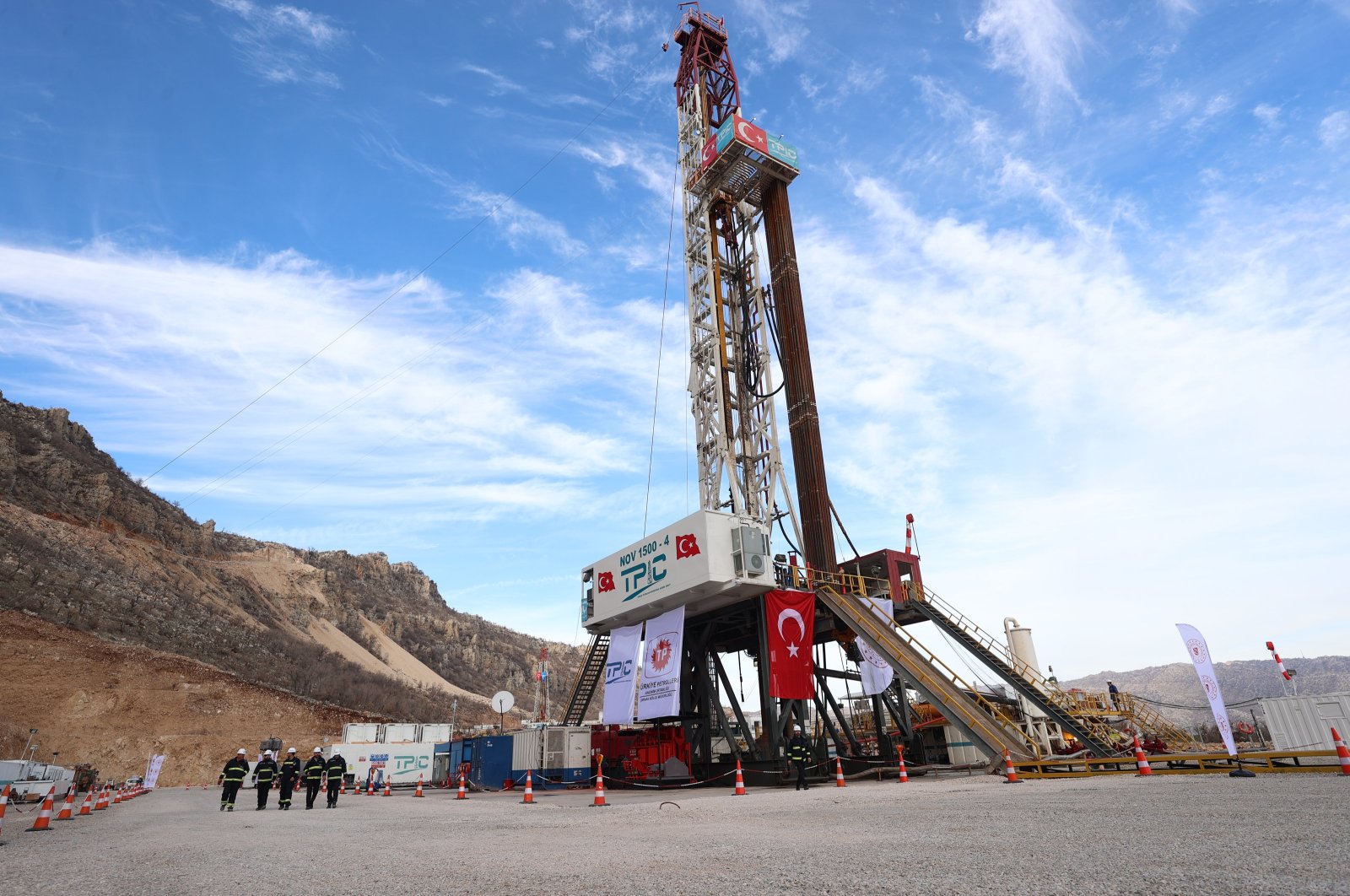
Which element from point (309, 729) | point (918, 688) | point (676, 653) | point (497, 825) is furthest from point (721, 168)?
point (309, 729)

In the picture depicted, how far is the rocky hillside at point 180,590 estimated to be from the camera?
148 ft

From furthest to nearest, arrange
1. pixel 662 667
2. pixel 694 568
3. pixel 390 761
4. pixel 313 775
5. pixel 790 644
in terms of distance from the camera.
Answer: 1. pixel 390 761
2. pixel 662 667
3. pixel 790 644
4. pixel 694 568
5. pixel 313 775

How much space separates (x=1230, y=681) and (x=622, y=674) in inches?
6070

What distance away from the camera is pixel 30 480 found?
174 ft

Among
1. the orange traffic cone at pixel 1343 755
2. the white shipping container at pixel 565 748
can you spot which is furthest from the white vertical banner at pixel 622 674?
the orange traffic cone at pixel 1343 755

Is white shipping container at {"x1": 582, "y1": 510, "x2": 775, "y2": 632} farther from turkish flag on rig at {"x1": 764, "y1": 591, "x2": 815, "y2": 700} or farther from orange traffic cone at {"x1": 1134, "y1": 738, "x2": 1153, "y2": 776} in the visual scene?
orange traffic cone at {"x1": 1134, "y1": 738, "x2": 1153, "y2": 776}

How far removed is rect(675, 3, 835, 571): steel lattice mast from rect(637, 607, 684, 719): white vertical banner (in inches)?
228

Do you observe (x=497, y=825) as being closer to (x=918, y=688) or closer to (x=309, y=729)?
(x=918, y=688)

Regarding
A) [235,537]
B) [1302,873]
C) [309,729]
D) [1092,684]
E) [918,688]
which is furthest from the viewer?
[1092,684]

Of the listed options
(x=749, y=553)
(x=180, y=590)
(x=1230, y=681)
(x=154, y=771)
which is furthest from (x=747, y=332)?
(x=1230, y=681)

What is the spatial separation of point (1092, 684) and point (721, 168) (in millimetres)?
172568

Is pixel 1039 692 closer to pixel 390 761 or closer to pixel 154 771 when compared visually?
pixel 390 761

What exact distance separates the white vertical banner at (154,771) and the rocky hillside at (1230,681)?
130 m

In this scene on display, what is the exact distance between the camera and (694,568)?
21531mm
